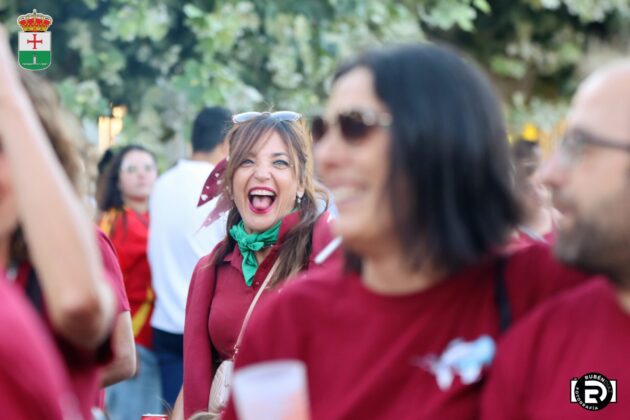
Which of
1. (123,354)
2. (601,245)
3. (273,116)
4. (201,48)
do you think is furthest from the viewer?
(201,48)

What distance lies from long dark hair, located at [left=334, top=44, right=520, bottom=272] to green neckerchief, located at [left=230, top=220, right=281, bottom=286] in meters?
2.48

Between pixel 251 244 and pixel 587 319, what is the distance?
2.77m

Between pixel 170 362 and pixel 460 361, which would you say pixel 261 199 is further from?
pixel 460 361

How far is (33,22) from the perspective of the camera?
29.1ft

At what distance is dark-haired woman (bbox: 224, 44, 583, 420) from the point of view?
244 centimetres

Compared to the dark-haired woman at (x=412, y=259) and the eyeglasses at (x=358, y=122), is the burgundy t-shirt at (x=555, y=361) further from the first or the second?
the eyeglasses at (x=358, y=122)

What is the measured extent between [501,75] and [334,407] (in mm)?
12412

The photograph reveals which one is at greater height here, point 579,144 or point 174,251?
point 579,144

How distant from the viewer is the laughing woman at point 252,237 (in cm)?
492

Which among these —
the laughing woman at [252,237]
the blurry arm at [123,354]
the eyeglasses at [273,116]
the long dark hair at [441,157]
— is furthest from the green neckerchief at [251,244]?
the long dark hair at [441,157]

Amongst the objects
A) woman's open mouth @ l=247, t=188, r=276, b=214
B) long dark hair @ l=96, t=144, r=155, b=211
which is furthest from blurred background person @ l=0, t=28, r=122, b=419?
long dark hair @ l=96, t=144, r=155, b=211

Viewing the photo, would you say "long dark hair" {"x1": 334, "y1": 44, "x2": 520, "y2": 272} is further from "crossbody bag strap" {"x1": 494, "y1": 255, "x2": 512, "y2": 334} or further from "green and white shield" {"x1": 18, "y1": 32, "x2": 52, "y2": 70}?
"green and white shield" {"x1": 18, "y1": 32, "x2": 52, "y2": 70}

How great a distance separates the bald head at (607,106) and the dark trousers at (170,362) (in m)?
4.98

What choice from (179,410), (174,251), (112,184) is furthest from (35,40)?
(179,410)
